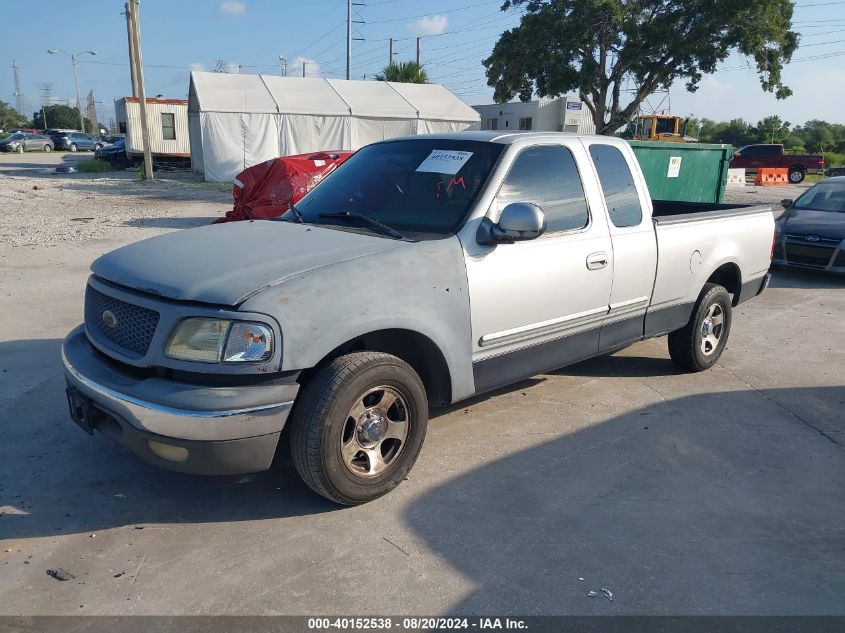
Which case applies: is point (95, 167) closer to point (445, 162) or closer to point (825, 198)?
point (825, 198)

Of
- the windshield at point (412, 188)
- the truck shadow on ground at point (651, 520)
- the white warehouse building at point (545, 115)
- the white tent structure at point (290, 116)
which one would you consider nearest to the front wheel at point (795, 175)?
the white warehouse building at point (545, 115)

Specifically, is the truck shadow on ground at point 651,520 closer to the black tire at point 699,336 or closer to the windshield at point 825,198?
the black tire at point 699,336

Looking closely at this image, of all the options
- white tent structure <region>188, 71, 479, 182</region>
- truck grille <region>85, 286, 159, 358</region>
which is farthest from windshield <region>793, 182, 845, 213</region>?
white tent structure <region>188, 71, 479, 182</region>

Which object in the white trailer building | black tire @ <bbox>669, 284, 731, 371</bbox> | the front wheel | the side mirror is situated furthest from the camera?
the front wheel

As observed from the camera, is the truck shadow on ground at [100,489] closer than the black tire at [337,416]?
No

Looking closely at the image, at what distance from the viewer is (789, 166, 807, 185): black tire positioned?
113 ft

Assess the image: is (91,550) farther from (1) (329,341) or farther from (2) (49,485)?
(1) (329,341)

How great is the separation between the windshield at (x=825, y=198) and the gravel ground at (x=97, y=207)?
1107 centimetres

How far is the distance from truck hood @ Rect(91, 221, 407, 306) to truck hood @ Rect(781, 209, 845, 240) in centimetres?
851

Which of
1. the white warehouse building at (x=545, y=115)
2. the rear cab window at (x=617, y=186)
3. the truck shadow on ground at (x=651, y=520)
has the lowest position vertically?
the truck shadow on ground at (x=651, y=520)

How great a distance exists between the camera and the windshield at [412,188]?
402 cm

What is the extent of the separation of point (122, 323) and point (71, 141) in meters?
58.6

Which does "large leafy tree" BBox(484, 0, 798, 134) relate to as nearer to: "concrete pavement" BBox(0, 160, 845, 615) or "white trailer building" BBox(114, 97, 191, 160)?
"white trailer building" BBox(114, 97, 191, 160)

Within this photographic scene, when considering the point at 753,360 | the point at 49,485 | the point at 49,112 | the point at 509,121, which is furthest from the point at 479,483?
the point at 49,112
